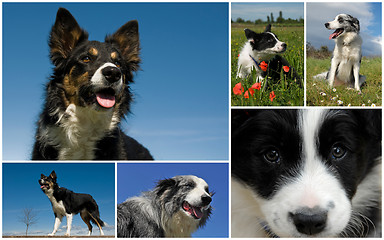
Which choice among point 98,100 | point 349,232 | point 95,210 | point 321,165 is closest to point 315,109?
point 321,165

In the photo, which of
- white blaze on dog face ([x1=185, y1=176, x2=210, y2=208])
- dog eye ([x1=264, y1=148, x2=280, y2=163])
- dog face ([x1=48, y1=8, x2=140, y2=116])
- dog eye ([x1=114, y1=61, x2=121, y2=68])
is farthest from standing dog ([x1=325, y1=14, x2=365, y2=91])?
dog eye ([x1=114, y1=61, x2=121, y2=68])

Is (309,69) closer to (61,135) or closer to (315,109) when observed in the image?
(315,109)

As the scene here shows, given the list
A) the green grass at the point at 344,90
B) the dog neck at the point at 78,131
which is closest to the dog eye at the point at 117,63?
the dog neck at the point at 78,131

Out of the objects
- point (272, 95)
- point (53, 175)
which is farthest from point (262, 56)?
point (53, 175)

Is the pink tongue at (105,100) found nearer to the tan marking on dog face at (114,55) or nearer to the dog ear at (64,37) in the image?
the tan marking on dog face at (114,55)

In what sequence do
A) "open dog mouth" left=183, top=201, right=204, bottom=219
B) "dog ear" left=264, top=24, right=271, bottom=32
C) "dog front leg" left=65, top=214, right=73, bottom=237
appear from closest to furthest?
"open dog mouth" left=183, top=201, right=204, bottom=219, "dog front leg" left=65, top=214, right=73, bottom=237, "dog ear" left=264, top=24, right=271, bottom=32

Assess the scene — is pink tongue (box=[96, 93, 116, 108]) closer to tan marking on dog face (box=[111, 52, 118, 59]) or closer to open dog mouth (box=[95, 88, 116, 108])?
open dog mouth (box=[95, 88, 116, 108])
